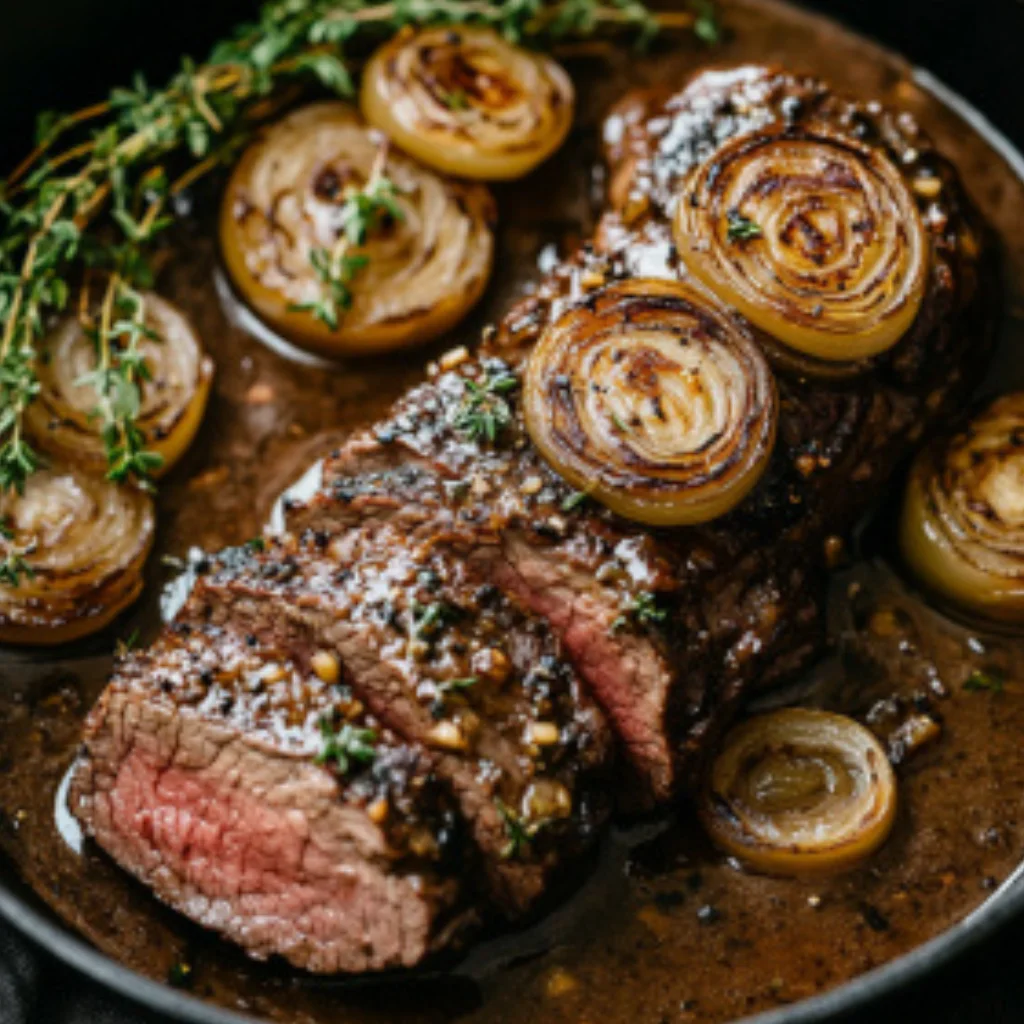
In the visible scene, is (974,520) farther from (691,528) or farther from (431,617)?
(431,617)

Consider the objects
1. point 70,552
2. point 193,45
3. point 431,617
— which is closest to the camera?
point 431,617

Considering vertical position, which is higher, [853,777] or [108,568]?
[108,568]

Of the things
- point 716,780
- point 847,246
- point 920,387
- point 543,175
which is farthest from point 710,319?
point 543,175

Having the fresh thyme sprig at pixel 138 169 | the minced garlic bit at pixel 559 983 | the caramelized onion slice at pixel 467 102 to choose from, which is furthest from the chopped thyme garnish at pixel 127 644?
the caramelized onion slice at pixel 467 102

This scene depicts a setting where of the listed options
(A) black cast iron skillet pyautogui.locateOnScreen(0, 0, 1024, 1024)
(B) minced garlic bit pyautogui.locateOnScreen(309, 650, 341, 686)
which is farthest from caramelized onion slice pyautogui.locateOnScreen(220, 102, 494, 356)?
(B) minced garlic bit pyautogui.locateOnScreen(309, 650, 341, 686)

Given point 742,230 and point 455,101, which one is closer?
point 742,230

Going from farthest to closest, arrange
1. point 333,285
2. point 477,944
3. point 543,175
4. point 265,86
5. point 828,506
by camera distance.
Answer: point 543,175 → point 265,86 → point 333,285 → point 828,506 → point 477,944

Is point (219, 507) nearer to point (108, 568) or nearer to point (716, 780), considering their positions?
point (108, 568)

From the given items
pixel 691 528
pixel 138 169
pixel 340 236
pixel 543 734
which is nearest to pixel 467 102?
pixel 340 236
